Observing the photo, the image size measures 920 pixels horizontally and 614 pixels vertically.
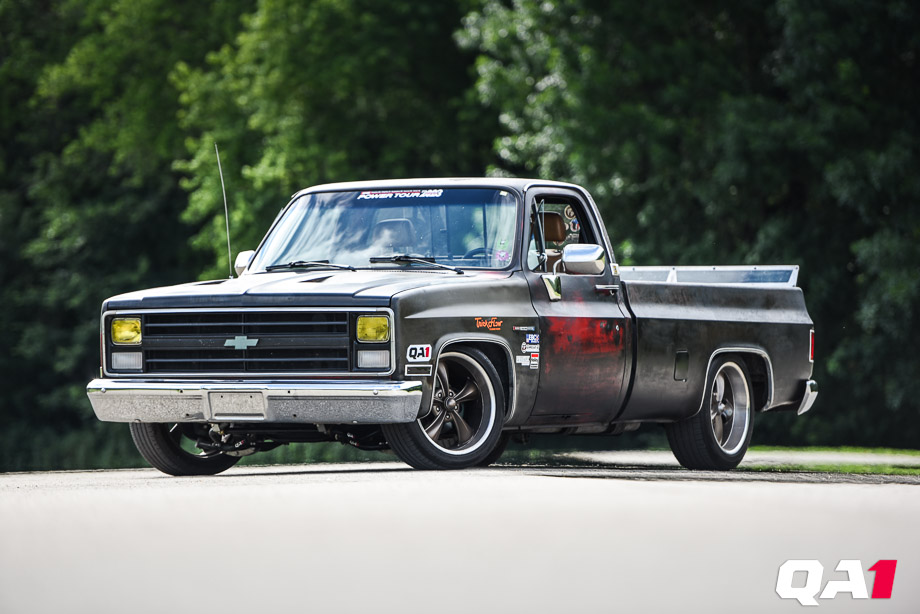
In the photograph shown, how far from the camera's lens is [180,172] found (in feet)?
148

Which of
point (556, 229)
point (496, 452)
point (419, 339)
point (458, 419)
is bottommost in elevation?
point (496, 452)

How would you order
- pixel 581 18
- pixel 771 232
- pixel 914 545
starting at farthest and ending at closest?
pixel 581 18 < pixel 771 232 < pixel 914 545

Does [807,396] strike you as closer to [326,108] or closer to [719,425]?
[719,425]

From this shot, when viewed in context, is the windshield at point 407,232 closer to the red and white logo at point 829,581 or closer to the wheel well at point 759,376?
the wheel well at point 759,376

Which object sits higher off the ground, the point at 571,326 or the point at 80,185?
the point at 571,326

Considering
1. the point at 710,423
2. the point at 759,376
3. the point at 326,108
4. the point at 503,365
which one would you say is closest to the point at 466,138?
the point at 326,108

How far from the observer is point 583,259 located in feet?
35.9

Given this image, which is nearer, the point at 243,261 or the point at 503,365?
the point at 503,365

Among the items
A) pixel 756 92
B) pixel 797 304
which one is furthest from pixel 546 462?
pixel 756 92

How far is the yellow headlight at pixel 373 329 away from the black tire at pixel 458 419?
20.2 inches

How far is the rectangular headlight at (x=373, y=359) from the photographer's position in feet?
32.0

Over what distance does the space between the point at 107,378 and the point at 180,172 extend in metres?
35.0

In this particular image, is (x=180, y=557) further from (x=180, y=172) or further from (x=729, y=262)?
(x=180, y=172)

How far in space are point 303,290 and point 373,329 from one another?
517 millimetres
